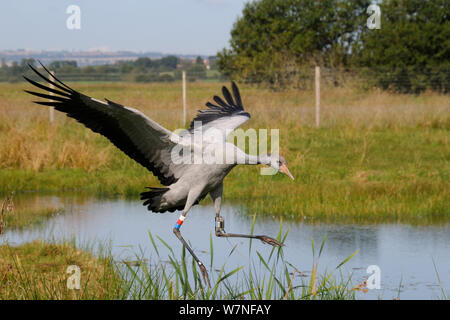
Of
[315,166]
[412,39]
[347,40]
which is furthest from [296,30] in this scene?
[315,166]

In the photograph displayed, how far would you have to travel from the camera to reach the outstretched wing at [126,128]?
5594 millimetres

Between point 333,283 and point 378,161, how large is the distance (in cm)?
797

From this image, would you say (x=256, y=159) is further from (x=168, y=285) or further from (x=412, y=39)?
(x=412, y=39)

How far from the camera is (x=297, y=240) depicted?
8.88 metres

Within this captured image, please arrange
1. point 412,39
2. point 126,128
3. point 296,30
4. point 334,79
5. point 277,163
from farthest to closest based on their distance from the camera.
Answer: point 296,30
point 412,39
point 334,79
point 126,128
point 277,163

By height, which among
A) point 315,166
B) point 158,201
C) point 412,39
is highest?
point 412,39

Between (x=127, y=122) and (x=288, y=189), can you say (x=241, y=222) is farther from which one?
(x=127, y=122)

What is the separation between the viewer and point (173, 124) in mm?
17672

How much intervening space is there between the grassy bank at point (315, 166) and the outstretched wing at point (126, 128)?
430 centimetres

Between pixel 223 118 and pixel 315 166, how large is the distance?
21.6 ft

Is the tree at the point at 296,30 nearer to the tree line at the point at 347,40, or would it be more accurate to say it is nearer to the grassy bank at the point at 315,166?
the tree line at the point at 347,40

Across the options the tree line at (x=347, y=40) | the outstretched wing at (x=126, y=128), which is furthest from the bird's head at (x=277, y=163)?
the tree line at (x=347, y=40)

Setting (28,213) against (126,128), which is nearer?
(126,128)
